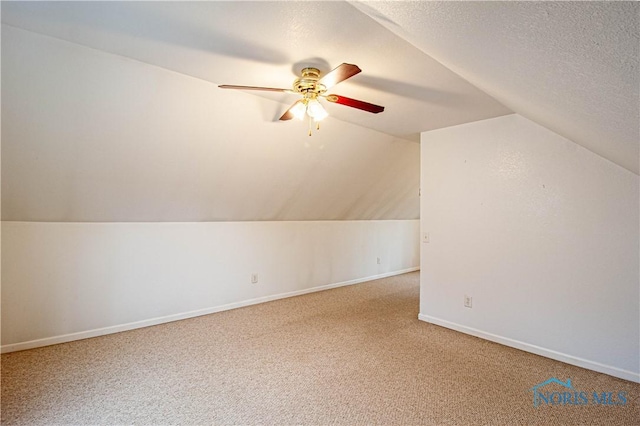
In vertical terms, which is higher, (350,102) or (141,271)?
(350,102)

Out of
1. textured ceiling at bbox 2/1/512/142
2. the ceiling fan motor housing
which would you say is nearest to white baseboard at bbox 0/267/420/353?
textured ceiling at bbox 2/1/512/142

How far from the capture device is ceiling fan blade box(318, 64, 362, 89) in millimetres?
1828

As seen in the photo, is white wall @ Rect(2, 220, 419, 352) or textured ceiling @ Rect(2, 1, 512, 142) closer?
textured ceiling @ Rect(2, 1, 512, 142)

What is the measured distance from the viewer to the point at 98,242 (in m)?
3.27

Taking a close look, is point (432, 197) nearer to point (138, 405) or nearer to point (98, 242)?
point (138, 405)

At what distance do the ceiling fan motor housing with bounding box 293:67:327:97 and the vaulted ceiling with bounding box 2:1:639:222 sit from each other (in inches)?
2.5

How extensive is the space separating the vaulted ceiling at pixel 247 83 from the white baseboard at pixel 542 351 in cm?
155

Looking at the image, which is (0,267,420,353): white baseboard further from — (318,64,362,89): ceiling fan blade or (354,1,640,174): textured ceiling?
(354,1,640,174): textured ceiling

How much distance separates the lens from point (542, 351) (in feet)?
9.52

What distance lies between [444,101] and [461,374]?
2.28 metres

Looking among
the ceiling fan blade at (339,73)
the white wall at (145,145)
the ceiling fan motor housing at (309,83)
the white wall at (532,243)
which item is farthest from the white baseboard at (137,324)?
the ceiling fan blade at (339,73)

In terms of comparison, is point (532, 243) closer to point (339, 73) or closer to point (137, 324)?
point (339, 73)

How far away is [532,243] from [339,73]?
2.41 m

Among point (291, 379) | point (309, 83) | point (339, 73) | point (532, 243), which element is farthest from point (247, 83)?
point (532, 243)
